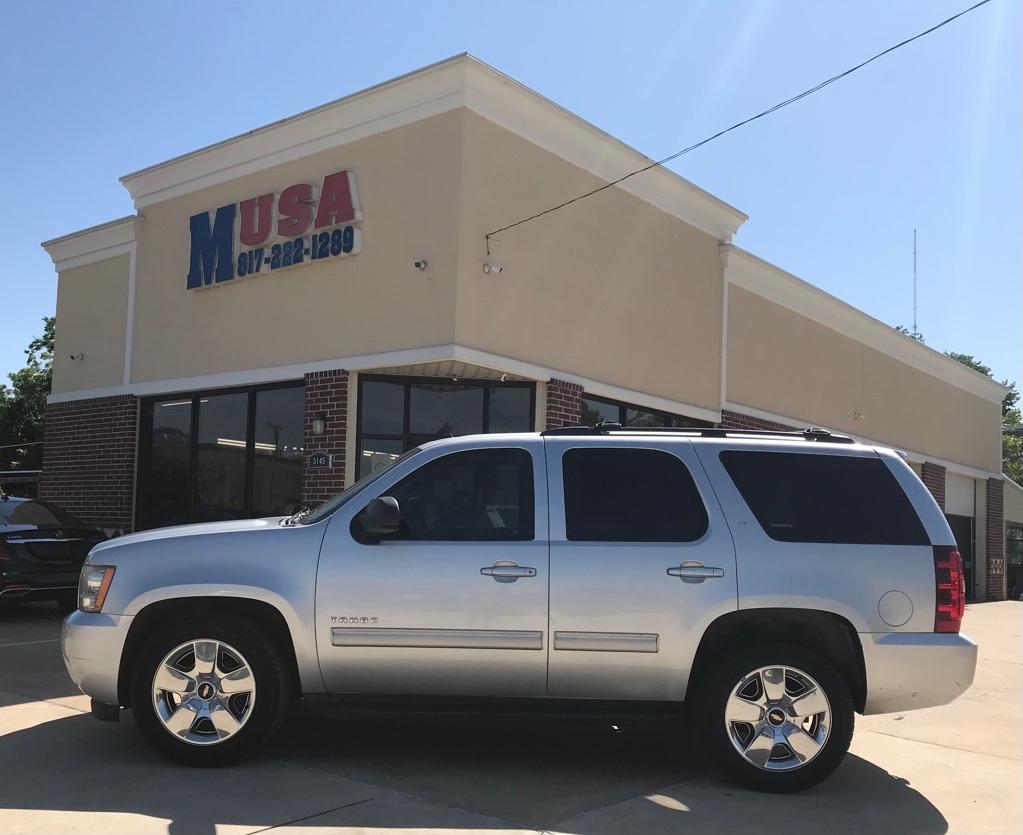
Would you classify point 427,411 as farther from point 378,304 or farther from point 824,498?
point 824,498

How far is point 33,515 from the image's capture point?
37.0ft

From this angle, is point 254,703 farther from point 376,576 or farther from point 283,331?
point 283,331

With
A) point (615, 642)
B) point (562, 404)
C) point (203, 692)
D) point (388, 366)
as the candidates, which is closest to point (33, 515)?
point (388, 366)

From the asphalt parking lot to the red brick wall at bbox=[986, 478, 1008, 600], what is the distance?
21.0 metres

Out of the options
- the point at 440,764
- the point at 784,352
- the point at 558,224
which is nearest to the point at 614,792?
the point at 440,764

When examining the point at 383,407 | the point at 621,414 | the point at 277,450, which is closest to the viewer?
the point at 383,407

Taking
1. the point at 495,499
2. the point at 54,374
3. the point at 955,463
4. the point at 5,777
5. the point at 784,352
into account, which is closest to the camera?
the point at 5,777

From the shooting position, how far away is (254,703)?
5.04 meters

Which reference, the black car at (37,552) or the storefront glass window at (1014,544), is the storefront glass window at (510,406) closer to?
the black car at (37,552)

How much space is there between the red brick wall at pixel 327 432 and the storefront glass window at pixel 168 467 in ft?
9.45

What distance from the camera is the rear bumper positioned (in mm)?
5004

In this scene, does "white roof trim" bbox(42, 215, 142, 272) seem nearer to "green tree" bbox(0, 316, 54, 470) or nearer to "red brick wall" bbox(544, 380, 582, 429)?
"red brick wall" bbox(544, 380, 582, 429)

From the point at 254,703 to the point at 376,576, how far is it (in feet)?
3.05

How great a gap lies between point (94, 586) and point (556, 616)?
8.39 feet
